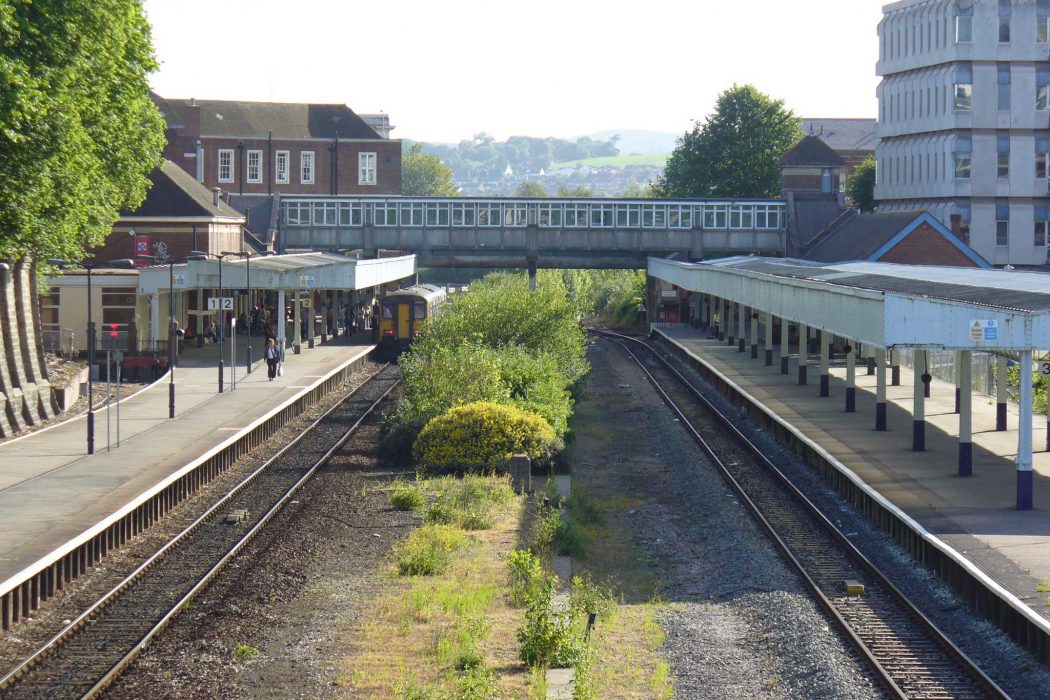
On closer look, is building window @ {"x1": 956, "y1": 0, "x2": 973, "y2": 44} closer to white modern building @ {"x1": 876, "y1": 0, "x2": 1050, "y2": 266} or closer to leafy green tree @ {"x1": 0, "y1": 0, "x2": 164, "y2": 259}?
white modern building @ {"x1": 876, "y1": 0, "x2": 1050, "y2": 266}

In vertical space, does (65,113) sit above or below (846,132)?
below

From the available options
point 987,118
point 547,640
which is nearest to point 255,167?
point 987,118

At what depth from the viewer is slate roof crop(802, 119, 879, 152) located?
132125 millimetres

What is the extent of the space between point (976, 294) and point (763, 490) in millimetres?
5977

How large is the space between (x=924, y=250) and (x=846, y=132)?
73553 mm

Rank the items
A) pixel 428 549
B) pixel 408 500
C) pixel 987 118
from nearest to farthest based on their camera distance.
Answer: pixel 428 549 → pixel 408 500 → pixel 987 118

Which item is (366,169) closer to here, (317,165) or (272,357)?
(317,165)

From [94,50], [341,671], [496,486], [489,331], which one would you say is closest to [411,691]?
[341,671]

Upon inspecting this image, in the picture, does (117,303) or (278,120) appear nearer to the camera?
(117,303)

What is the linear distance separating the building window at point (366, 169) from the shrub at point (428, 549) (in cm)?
8459

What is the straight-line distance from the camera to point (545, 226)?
88.2 meters

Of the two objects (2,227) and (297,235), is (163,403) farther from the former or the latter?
(297,235)

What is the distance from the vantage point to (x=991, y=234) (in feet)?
258

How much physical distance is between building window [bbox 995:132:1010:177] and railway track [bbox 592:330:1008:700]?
156ft
